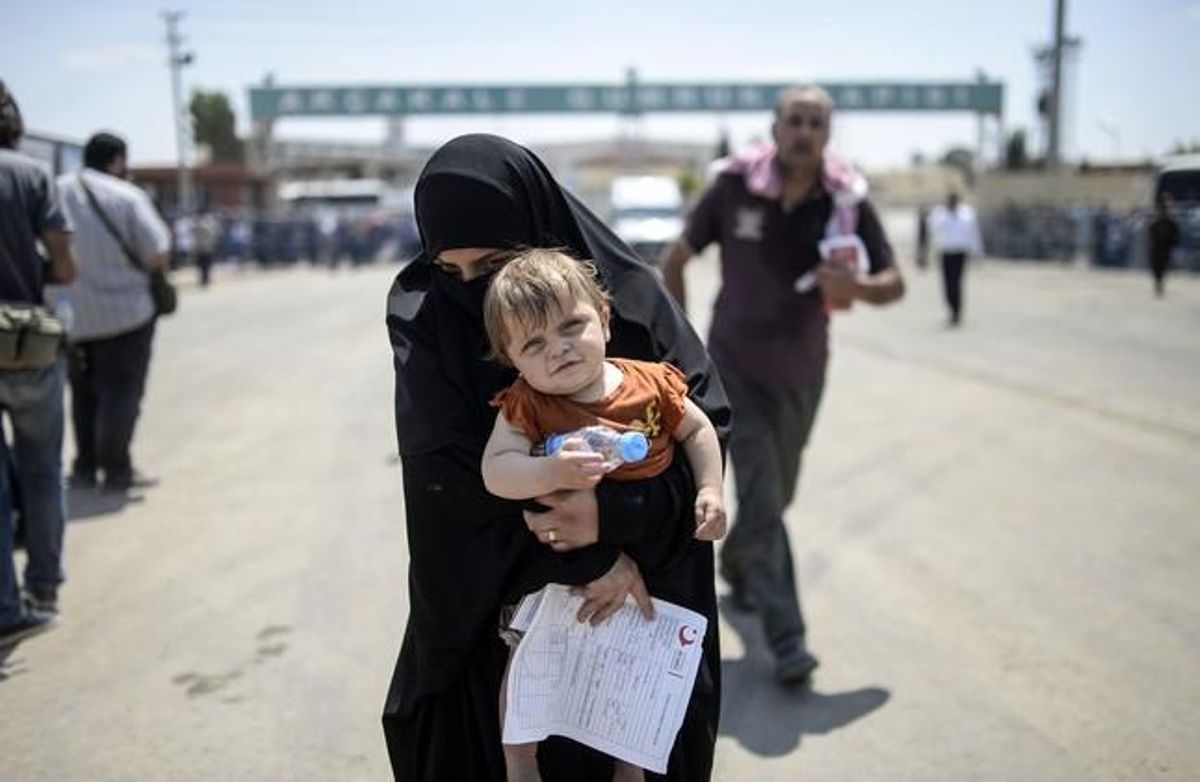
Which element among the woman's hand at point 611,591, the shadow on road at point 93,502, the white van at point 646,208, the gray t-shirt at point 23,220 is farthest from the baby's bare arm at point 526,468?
the white van at point 646,208

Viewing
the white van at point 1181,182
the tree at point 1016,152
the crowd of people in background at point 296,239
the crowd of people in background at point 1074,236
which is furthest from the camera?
the tree at point 1016,152

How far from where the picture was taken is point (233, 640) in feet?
14.5

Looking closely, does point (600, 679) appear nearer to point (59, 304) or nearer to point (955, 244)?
point (59, 304)

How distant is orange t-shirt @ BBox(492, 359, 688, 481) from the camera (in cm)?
211

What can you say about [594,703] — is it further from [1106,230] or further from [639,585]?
[1106,230]

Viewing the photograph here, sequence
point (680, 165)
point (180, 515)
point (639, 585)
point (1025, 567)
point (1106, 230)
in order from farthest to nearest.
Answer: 1. point (680, 165)
2. point (1106, 230)
3. point (180, 515)
4. point (1025, 567)
5. point (639, 585)

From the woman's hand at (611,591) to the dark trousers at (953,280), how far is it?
13.9m

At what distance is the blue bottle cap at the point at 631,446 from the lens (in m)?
2.05

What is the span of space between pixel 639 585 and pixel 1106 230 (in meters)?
29.4

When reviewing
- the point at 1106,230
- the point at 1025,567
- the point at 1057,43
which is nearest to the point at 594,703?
the point at 1025,567

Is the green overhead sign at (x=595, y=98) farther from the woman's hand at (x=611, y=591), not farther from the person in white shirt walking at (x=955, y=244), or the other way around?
the woman's hand at (x=611, y=591)

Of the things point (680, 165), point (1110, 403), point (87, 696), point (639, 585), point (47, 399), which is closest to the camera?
point (639, 585)

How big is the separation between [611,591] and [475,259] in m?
0.70

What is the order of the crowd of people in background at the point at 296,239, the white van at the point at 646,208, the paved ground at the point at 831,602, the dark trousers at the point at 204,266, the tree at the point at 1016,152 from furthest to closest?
the tree at the point at 1016,152, the crowd of people in background at the point at 296,239, the white van at the point at 646,208, the dark trousers at the point at 204,266, the paved ground at the point at 831,602
